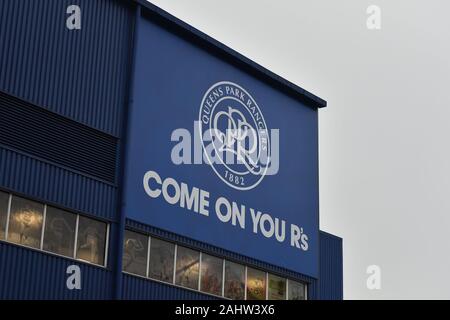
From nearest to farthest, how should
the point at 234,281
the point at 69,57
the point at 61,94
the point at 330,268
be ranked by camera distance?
the point at 61,94
the point at 69,57
the point at 234,281
the point at 330,268

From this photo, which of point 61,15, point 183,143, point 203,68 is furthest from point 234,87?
point 61,15

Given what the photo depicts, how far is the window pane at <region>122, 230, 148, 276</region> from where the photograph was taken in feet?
131

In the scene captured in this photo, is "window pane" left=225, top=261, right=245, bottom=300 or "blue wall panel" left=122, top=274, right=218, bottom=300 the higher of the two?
"window pane" left=225, top=261, right=245, bottom=300

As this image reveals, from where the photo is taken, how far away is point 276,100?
50500 mm

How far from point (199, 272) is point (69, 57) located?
11876 millimetres

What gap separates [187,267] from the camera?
42812 mm

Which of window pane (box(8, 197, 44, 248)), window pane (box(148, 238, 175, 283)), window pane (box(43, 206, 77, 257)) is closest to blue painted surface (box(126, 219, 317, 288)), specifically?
window pane (box(148, 238, 175, 283))

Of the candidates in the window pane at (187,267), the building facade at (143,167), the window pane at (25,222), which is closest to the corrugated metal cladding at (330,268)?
the building facade at (143,167)

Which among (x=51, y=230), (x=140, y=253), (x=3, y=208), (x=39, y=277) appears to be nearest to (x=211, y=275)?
(x=140, y=253)

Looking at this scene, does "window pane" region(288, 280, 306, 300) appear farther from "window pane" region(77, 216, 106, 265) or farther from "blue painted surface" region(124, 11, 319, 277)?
"window pane" region(77, 216, 106, 265)

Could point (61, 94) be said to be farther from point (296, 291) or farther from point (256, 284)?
point (296, 291)

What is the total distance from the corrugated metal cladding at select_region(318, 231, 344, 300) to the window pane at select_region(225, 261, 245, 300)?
6612 millimetres

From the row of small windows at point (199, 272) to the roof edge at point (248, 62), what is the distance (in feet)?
34.8
